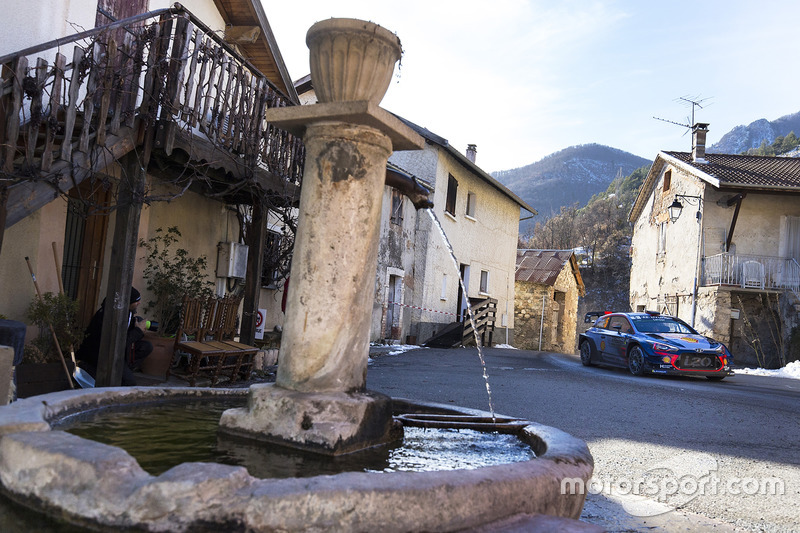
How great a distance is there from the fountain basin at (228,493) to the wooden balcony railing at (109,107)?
323 centimetres

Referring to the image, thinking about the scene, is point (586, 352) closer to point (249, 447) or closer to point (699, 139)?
point (249, 447)

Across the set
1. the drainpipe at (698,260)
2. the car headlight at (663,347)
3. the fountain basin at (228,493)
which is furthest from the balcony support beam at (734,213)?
the fountain basin at (228,493)

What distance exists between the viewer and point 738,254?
2094 centimetres

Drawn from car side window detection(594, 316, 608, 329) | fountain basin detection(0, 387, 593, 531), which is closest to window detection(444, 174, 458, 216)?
car side window detection(594, 316, 608, 329)

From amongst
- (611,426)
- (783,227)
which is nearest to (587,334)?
(611,426)

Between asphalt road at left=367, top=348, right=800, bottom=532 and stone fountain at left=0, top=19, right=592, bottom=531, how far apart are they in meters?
1.02

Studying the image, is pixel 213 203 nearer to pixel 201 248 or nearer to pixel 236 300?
pixel 201 248

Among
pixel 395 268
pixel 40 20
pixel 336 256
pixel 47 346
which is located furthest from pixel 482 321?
pixel 336 256

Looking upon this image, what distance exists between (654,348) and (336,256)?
10767mm

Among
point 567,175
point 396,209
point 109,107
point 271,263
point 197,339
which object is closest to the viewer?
point 109,107

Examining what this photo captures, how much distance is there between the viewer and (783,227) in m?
21.3

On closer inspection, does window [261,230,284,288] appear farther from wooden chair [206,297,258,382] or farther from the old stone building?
the old stone building

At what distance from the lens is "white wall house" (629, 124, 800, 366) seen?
20219mm

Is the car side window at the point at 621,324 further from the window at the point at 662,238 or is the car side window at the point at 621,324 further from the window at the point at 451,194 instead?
the window at the point at 662,238
